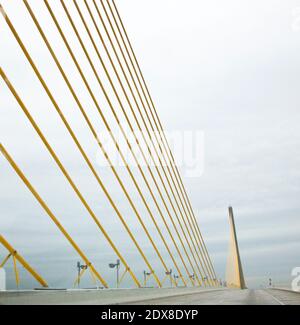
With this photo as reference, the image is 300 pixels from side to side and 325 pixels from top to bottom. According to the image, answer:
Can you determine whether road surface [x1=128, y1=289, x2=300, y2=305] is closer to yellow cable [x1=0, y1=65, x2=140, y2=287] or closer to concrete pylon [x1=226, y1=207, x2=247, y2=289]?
yellow cable [x1=0, y1=65, x2=140, y2=287]

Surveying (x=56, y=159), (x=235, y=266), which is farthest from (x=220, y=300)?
(x=235, y=266)

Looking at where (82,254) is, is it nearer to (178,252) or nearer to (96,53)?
(96,53)

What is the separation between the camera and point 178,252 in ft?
81.5

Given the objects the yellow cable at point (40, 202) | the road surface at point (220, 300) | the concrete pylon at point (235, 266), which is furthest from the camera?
the concrete pylon at point (235, 266)

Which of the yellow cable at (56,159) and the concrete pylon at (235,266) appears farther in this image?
the concrete pylon at (235,266)

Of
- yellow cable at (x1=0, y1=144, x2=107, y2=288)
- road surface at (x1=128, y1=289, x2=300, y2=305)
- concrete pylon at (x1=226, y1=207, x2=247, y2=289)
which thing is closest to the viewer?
yellow cable at (x1=0, y1=144, x2=107, y2=288)

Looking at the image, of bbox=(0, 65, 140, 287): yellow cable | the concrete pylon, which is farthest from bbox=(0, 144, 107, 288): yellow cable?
the concrete pylon

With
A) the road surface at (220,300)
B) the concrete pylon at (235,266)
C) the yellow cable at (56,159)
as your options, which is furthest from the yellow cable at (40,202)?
the concrete pylon at (235,266)

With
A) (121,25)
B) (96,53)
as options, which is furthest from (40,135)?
(121,25)

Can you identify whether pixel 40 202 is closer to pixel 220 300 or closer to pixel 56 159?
pixel 56 159

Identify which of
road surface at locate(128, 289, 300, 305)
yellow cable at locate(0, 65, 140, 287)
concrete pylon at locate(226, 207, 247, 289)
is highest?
concrete pylon at locate(226, 207, 247, 289)

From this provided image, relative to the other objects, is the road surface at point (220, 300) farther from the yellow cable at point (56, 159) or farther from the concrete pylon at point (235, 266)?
the concrete pylon at point (235, 266)

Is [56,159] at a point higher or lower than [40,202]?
higher

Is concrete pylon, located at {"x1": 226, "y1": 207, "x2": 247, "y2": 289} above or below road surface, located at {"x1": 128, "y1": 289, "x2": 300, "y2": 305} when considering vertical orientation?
above
